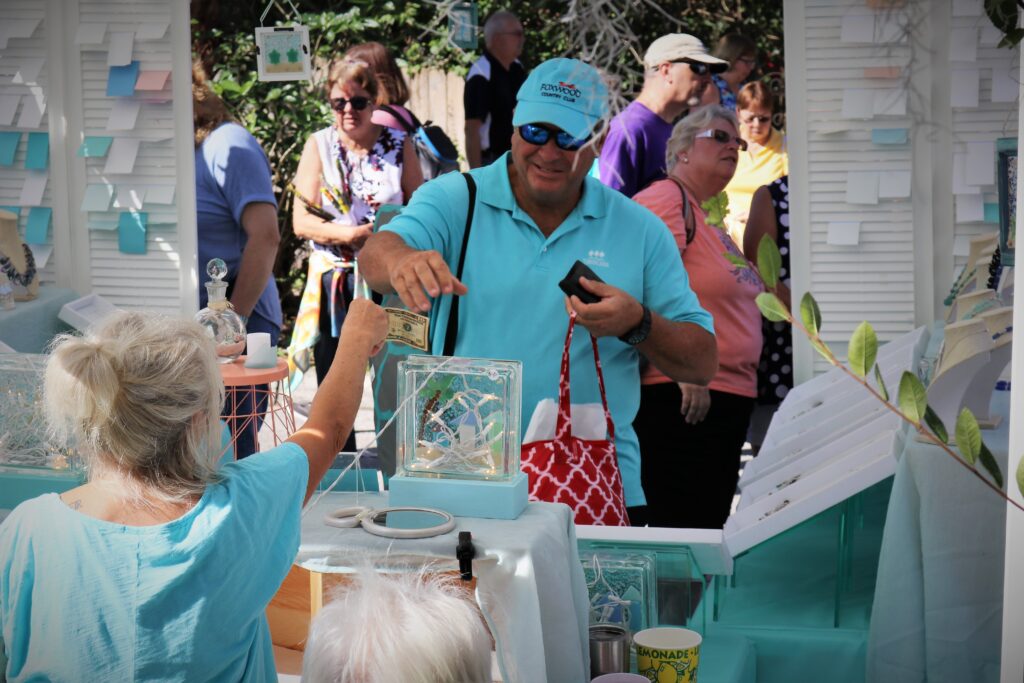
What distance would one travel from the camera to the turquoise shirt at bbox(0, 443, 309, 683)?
1559mm

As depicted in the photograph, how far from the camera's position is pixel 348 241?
197 inches

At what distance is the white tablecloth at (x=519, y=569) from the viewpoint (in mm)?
1837

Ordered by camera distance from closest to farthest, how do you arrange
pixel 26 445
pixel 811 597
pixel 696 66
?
pixel 26 445 → pixel 811 597 → pixel 696 66

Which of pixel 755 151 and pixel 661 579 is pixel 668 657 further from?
pixel 755 151

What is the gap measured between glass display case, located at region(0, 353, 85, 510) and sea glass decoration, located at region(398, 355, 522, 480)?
0.66 metres

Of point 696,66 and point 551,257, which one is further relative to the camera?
point 696,66

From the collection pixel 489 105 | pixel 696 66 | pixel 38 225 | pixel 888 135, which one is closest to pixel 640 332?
pixel 696 66

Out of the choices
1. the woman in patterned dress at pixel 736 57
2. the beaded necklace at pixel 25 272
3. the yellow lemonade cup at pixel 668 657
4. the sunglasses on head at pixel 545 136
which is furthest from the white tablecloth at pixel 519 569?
the woman in patterned dress at pixel 736 57

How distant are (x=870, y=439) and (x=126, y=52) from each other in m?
3.05

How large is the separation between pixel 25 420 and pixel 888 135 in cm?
311

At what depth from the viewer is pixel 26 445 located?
7.57 feet

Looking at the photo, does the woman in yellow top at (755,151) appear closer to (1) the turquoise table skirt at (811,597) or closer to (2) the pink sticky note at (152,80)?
(1) the turquoise table skirt at (811,597)

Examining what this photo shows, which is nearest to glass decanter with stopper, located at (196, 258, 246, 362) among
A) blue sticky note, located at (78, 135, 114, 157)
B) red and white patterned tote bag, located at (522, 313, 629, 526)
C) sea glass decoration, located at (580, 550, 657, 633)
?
blue sticky note, located at (78, 135, 114, 157)

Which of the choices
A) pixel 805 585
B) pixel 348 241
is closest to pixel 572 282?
pixel 805 585
